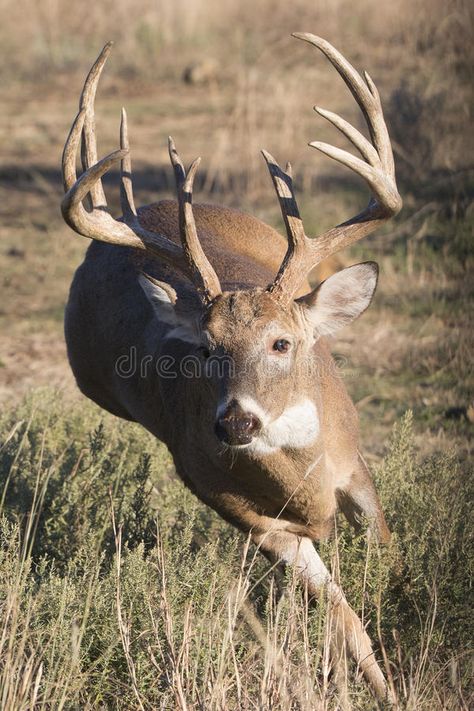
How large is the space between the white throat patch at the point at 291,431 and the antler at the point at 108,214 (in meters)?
0.58

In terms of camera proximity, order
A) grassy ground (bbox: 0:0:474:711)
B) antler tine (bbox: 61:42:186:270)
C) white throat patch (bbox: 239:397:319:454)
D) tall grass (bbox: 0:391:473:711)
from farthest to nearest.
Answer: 1. antler tine (bbox: 61:42:186:270)
2. white throat patch (bbox: 239:397:319:454)
3. grassy ground (bbox: 0:0:474:711)
4. tall grass (bbox: 0:391:473:711)

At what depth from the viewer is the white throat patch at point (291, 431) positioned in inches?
176

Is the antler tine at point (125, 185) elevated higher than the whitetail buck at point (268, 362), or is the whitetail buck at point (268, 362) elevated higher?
the antler tine at point (125, 185)

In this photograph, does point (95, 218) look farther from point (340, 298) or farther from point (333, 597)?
point (333, 597)

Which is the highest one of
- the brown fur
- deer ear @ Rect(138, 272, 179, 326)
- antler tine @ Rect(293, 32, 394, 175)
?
antler tine @ Rect(293, 32, 394, 175)

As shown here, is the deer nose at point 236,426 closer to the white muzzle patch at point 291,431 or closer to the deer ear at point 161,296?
the white muzzle patch at point 291,431

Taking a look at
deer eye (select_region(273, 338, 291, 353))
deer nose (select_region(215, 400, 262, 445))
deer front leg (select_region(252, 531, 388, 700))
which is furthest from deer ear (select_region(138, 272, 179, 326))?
deer front leg (select_region(252, 531, 388, 700))

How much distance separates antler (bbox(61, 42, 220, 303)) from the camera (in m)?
4.64

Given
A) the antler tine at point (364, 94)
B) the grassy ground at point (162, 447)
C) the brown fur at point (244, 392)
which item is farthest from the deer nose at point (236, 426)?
the antler tine at point (364, 94)

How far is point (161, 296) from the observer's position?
16.2 feet

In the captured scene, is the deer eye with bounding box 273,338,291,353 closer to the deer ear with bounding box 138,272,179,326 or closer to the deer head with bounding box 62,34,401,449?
the deer head with bounding box 62,34,401,449

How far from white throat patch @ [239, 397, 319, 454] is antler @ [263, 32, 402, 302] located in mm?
451

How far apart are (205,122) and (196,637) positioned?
11.5 m

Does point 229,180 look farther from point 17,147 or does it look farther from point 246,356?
point 246,356
